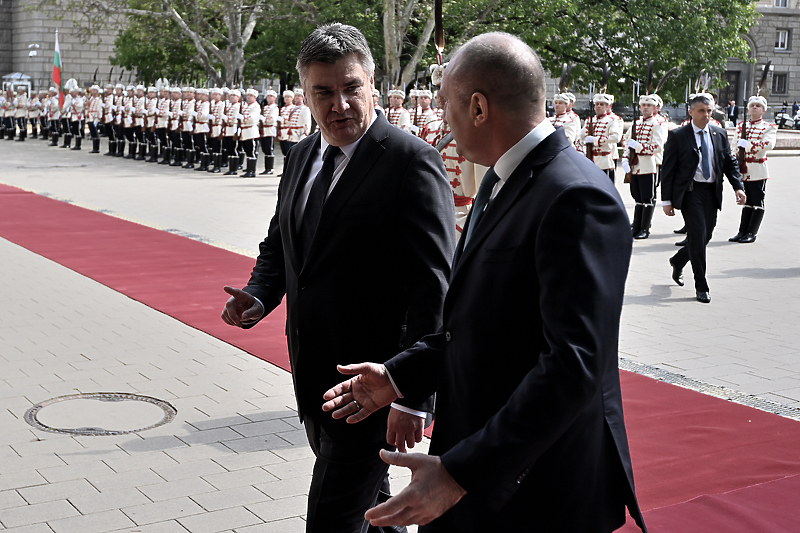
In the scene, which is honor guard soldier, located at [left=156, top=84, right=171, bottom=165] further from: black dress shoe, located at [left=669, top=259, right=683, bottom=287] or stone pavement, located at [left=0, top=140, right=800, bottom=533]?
black dress shoe, located at [left=669, top=259, right=683, bottom=287]

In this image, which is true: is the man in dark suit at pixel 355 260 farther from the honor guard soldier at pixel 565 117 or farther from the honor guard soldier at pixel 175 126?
the honor guard soldier at pixel 175 126

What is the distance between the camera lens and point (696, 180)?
936 cm

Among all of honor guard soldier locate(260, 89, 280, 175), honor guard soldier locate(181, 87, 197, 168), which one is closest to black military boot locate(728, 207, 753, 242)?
honor guard soldier locate(260, 89, 280, 175)

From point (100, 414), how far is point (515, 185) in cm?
391

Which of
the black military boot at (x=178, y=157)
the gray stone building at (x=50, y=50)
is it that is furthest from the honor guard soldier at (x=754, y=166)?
the gray stone building at (x=50, y=50)

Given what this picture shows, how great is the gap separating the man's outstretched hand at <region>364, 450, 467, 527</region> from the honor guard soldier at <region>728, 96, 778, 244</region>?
39.8 ft

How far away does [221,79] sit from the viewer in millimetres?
31938

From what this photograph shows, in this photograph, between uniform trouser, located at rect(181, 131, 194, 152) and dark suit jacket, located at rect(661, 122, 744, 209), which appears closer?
dark suit jacket, located at rect(661, 122, 744, 209)

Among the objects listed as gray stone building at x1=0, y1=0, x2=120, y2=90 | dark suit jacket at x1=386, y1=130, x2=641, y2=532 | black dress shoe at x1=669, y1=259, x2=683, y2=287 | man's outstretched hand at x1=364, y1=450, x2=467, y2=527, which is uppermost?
gray stone building at x1=0, y1=0, x2=120, y2=90

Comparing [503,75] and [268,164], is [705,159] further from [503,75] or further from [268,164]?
[268,164]

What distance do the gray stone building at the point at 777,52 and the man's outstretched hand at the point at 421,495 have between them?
55658 mm

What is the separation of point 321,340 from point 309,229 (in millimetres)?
345

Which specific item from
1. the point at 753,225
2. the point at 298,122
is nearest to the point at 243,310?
the point at 753,225

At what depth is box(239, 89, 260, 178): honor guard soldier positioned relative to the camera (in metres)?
22.1
